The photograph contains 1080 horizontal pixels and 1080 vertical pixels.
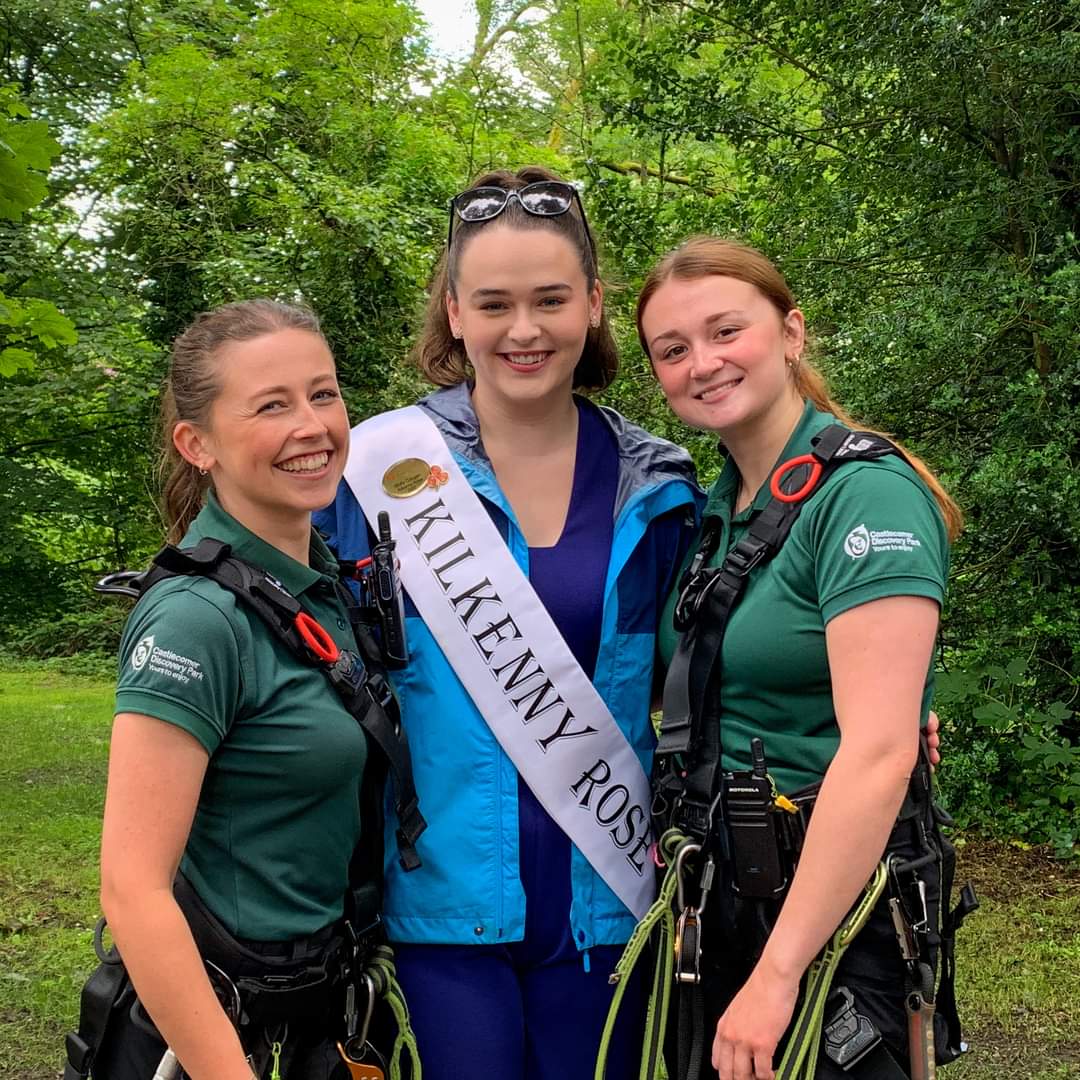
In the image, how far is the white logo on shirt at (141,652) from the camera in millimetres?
1691

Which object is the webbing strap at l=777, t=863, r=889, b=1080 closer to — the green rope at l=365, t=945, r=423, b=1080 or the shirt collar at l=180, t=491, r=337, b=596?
the green rope at l=365, t=945, r=423, b=1080

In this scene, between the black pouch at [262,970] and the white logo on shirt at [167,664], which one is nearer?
the white logo on shirt at [167,664]

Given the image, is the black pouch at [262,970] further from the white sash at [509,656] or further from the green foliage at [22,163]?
the green foliage at [22,163]

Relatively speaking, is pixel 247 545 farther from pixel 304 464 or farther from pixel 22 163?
pixel 22 163

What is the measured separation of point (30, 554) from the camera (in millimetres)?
16828

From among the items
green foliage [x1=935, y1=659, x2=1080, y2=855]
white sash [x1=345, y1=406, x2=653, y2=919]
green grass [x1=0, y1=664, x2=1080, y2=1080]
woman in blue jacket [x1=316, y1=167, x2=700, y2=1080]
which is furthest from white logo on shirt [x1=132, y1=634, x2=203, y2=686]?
green foliage [x1=935, y1=659, x2=1080, y2=855]

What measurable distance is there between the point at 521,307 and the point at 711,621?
74 cm

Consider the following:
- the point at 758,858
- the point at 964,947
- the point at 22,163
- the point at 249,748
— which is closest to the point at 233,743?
the point at 249,748

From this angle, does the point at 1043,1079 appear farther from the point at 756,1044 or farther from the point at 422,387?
the point at 422,387

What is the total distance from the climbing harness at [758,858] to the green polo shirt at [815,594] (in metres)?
0.03

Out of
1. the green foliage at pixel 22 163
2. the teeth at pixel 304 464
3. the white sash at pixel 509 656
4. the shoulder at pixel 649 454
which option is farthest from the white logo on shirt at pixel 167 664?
the green foliage at pixel 22 163

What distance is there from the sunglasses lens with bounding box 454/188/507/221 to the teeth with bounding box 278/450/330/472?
694 mm

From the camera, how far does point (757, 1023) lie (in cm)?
186

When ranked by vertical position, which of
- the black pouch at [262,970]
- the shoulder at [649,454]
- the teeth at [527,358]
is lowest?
the black pouch at [262,970]
